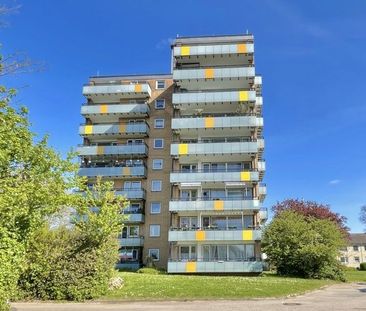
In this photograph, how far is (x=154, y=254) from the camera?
158ft

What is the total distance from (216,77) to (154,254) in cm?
2015

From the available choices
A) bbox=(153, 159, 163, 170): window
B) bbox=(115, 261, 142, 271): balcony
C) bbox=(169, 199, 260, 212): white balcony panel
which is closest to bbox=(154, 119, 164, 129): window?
bbox=(153, 159, 163, 170): window

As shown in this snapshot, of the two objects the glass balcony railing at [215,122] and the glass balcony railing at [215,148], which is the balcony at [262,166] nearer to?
the glass balcony railing at [215,148]

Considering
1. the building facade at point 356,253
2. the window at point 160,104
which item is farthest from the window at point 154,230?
the building facade at point 356,253

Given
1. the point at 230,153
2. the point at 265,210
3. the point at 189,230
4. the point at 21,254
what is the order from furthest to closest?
the point at 265,210
the point at 230,153
the point at 189,230
the point at 21,254

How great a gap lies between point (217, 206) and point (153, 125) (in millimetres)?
14273

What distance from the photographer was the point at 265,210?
49531 millimetres

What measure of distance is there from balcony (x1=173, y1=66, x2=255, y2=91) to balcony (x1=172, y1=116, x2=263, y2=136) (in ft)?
14.8

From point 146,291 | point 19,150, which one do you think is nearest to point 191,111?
point 146,291

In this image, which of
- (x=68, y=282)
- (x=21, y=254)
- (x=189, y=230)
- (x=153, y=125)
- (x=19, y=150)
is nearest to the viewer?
(x=21, y=254)

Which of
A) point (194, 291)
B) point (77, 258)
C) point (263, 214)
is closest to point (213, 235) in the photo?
point (263, 214)

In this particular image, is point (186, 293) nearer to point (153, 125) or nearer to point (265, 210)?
point (265, 210)

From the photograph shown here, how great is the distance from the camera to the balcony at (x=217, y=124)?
46.8m

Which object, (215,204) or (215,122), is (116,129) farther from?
(215,204)
